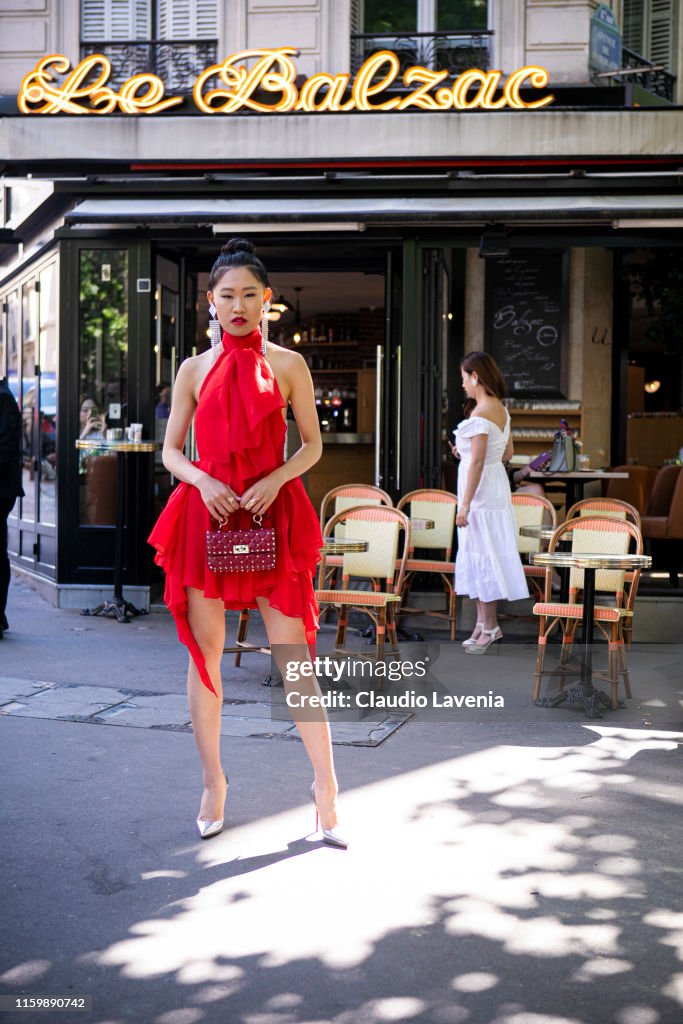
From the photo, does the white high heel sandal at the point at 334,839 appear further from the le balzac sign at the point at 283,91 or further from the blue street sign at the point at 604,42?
the blue street sign at the point at 604,42

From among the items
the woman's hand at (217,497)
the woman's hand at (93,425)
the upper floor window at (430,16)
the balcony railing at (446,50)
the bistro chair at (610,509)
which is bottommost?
the bistro chair at (610,509)

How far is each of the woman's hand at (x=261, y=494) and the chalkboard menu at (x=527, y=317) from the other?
922 cm

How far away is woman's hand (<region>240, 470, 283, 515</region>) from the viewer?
377 centimetres

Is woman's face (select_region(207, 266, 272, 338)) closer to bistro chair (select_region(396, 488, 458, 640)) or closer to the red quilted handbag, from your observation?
the red quilted handbag

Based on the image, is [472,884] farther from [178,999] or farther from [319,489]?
[319,489]

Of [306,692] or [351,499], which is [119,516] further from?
[306,692]

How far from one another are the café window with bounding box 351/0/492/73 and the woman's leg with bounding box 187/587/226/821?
940cm

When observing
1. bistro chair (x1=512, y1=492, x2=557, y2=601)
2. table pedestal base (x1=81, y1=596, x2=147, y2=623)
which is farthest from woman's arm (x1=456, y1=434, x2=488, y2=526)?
table pedestal base (x1=81, y1=596, x2=147, y2=623)

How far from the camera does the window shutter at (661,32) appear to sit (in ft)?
43.2

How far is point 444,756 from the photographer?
5.35 metres

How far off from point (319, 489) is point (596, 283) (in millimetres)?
4237

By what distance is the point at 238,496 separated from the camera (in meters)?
3.79

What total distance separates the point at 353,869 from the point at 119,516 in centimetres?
596

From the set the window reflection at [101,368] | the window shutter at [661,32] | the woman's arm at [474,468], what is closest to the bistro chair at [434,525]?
the woman's arm at [474,468]
